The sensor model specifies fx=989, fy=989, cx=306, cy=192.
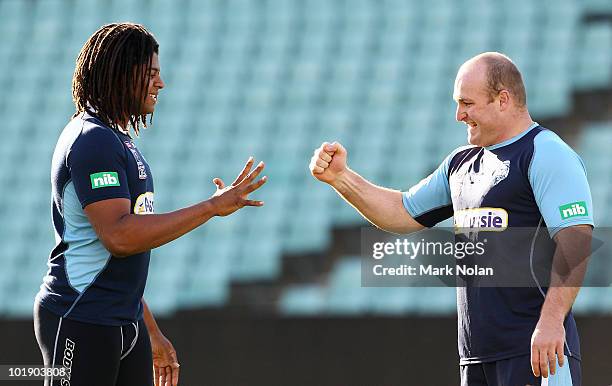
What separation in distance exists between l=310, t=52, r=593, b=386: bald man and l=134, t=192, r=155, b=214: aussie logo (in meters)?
1.13

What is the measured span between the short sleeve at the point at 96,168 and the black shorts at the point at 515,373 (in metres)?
1.38

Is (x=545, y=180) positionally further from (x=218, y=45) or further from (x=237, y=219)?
(x=218, y=45)

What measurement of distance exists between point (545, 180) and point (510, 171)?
5.7 inches

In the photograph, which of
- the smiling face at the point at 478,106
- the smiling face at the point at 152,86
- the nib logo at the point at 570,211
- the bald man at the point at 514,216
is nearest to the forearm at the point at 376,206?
the bald man at the point at 514,216

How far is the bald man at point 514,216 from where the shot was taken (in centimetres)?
324

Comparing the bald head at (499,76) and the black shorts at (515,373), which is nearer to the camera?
the black shorts at (515,373)

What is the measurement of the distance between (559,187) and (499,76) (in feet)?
1.61

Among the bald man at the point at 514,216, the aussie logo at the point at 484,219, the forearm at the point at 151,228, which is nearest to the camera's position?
the forearm at the point at 151,228

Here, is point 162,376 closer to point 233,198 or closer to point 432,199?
point 233,198

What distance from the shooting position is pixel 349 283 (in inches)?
299

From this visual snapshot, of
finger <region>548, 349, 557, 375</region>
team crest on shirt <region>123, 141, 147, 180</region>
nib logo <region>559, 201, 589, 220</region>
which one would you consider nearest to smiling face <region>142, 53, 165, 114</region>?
team crest on shirt <region>123, 141, 147, 180</region>

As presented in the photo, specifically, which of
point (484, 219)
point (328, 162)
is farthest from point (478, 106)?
point (328, 162)

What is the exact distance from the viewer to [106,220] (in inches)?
Result: 112

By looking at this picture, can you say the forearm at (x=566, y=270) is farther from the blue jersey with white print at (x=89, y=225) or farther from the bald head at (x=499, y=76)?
the blue jersey with white print at (x=89, y=225)
